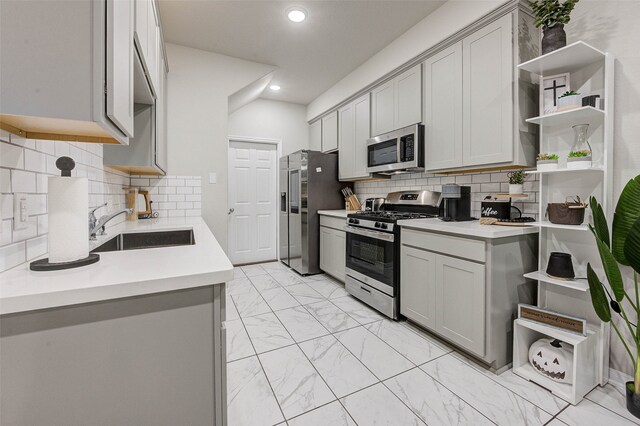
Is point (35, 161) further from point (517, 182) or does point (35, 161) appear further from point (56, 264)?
point (517, 182)

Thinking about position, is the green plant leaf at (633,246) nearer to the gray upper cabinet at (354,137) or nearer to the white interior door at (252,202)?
the gray upper cabinet at (354,137)

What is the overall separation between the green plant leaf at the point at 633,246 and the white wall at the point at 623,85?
0.38 metres

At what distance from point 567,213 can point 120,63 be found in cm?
233

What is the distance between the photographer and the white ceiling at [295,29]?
97.2 inches

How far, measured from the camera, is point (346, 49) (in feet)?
10.4

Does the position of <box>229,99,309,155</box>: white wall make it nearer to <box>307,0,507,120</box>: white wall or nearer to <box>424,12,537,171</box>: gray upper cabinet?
<box>307,0,507,120</box>: white wall

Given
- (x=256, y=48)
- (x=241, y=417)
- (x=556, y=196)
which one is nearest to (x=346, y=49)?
(x=256, y=48)

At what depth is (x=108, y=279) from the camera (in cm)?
77

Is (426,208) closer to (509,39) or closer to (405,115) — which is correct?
(405,115)

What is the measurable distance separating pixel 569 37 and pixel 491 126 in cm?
69

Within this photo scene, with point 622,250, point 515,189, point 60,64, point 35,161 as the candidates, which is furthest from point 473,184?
point 35,161

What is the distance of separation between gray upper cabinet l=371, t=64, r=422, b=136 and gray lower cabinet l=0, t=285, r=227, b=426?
2.60 m

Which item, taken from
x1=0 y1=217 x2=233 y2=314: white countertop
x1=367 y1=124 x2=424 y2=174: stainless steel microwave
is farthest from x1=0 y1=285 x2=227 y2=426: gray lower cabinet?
x1=367 y1=124 x2=424 y2=174: stainless steel microwave

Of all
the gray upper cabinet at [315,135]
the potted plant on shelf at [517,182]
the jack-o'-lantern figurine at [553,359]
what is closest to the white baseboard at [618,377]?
the jack-o'-lantern figurine at [553,359]
